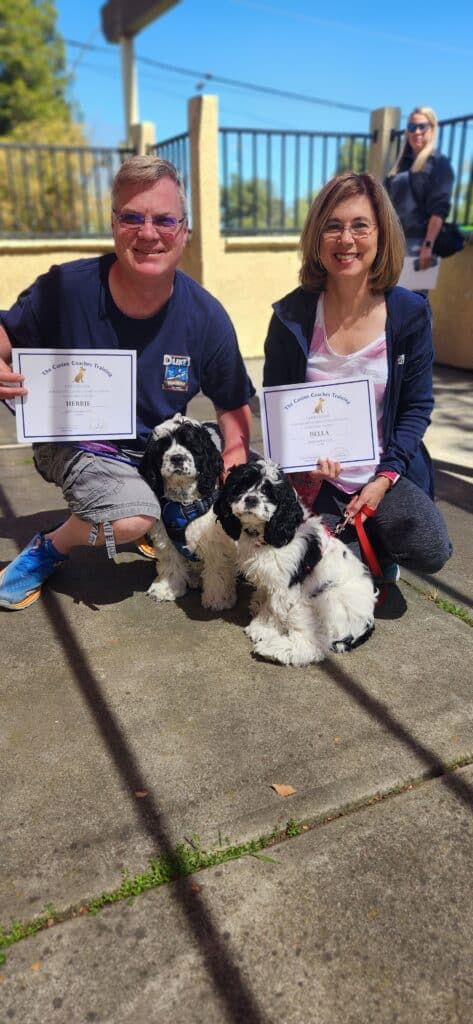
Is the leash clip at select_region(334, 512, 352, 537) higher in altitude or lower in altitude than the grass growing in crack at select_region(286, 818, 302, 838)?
higher

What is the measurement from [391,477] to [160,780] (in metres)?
1.72

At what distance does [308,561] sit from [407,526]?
0.57 metres

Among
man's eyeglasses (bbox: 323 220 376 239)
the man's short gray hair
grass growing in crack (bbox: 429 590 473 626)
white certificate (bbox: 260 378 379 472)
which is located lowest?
grass growing in crack (bbox: 429 590 473 626)

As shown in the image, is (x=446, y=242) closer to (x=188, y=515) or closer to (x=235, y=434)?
(x=235, y=434)

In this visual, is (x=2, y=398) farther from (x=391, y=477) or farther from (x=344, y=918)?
(x=344, y=918)

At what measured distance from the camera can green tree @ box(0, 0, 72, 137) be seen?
27.5 meters

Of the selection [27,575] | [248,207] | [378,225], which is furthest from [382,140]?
[27,575]

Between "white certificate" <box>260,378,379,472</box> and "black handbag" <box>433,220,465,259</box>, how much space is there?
197 inches

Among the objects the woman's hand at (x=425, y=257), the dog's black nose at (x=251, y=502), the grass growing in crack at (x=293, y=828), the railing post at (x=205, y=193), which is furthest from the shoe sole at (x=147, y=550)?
the railing post at (x=205, y=193)

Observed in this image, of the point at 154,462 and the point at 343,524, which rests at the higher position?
the point at 154,462

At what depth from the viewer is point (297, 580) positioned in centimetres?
292

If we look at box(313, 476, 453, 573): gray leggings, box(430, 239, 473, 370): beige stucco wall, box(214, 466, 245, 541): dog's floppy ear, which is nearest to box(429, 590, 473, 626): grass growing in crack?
box(313, 476, 453, 573): gray leggings

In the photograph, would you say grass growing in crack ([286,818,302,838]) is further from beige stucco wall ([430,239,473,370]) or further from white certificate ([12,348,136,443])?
beige stucco wall ([430,239,473,370])

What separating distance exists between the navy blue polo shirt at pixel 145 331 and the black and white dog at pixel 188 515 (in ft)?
0.55
